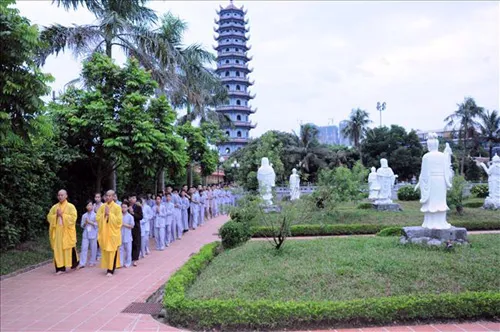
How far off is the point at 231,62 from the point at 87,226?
149 ft

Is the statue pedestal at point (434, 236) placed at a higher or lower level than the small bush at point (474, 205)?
higher

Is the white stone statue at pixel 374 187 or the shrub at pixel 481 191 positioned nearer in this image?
the white stone statue at pixel 374 187

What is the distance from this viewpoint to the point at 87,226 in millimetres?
8680

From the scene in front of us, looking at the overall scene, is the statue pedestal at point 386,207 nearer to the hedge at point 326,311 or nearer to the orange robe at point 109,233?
the orange robe at point 109,233

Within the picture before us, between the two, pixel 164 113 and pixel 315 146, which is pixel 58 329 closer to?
pixel 164 113

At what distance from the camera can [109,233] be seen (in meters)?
7.87

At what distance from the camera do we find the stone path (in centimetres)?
484

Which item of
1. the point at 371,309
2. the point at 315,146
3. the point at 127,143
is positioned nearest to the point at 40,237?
the point at 127,143

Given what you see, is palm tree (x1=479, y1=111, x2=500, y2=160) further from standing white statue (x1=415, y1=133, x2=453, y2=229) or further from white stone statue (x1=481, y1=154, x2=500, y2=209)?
standing white statue (x1=415, y1=133, x2=453, y2=229)

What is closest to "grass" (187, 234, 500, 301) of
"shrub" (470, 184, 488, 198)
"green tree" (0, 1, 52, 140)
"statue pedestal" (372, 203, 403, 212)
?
"green tree" (0, 1, 52, 140)

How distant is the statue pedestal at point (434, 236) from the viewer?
784 cm

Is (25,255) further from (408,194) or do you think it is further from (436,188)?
(408,194)

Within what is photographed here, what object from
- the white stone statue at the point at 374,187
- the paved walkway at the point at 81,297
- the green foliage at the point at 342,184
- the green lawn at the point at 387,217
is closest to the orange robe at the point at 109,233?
the paved walkway at the point at 81,297

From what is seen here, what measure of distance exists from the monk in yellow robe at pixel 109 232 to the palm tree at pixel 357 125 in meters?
36.4
